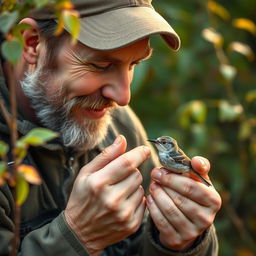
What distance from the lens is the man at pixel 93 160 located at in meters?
2.56

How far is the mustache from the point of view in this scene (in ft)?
9.01

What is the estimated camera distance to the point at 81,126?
2.83 meters

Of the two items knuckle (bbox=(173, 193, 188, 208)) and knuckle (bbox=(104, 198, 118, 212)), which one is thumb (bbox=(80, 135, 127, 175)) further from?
knuckle (bbox=(173, 193, 188, 208))

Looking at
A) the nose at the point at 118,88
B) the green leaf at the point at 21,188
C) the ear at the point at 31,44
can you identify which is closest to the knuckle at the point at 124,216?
the nose at the point at 118,88

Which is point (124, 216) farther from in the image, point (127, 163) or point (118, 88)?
point (118, 88)

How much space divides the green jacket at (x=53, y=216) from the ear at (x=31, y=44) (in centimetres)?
18

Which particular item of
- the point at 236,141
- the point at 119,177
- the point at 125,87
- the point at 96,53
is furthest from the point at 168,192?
the point at 236,141

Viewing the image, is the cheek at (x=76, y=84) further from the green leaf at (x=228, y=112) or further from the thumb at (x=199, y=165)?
the green leaf at (x=228, y=112)

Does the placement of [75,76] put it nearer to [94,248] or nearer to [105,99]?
[105,99]

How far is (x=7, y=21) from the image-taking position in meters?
1.64

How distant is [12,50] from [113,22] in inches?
42.8

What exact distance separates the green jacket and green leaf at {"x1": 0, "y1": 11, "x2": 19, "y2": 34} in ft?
3.46

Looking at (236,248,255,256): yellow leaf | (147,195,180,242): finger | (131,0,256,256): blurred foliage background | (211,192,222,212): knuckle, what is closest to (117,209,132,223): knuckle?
(147,195,180,242): finger

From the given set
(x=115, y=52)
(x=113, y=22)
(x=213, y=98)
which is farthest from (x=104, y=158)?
(x=213, y=98)
